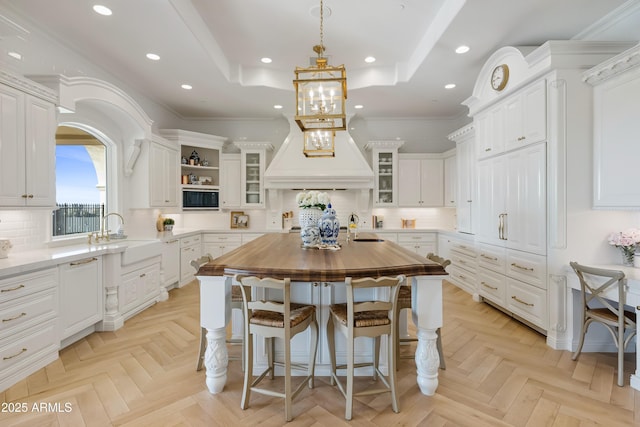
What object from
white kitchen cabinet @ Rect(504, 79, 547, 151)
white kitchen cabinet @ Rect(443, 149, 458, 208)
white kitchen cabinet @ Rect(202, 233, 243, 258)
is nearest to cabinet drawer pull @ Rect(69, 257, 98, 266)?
white kitchen cabinet @ Rect(202, 233, 243, 258)

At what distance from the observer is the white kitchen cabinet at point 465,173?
15.4 feet

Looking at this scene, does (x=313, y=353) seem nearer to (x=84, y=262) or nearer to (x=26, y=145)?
(x=84, y=262)

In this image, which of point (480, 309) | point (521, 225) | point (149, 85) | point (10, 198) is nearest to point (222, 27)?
point (149, 85)

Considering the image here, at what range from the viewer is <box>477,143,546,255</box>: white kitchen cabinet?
2.98m

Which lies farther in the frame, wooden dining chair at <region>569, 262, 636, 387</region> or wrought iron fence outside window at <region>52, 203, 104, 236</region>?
wrought iron fence outside window at <region>52, 203, 104, 236</region>

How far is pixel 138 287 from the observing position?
375 centimetres

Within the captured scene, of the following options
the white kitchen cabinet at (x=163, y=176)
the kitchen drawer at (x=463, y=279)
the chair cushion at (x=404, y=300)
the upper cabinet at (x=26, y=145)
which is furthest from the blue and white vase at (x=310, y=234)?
the white kitchen cabinet at (x=163, y=176)

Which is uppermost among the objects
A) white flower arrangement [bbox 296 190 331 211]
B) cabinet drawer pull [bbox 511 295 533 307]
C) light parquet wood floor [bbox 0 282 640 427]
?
white flower arrangement [bbox 296 190 331 211]

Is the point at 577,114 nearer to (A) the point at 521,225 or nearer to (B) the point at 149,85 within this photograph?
(A) the point at 521,225

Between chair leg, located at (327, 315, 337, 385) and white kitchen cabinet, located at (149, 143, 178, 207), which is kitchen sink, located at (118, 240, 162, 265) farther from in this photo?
chair leg, located at (327, 315, 337, 385)

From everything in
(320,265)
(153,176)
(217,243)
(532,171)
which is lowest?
(217,243)

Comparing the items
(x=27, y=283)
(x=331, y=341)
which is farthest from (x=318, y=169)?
(x=27, y=283)

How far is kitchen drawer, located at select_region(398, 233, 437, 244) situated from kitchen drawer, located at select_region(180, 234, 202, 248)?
385 centimetres

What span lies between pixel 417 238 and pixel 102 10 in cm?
551
